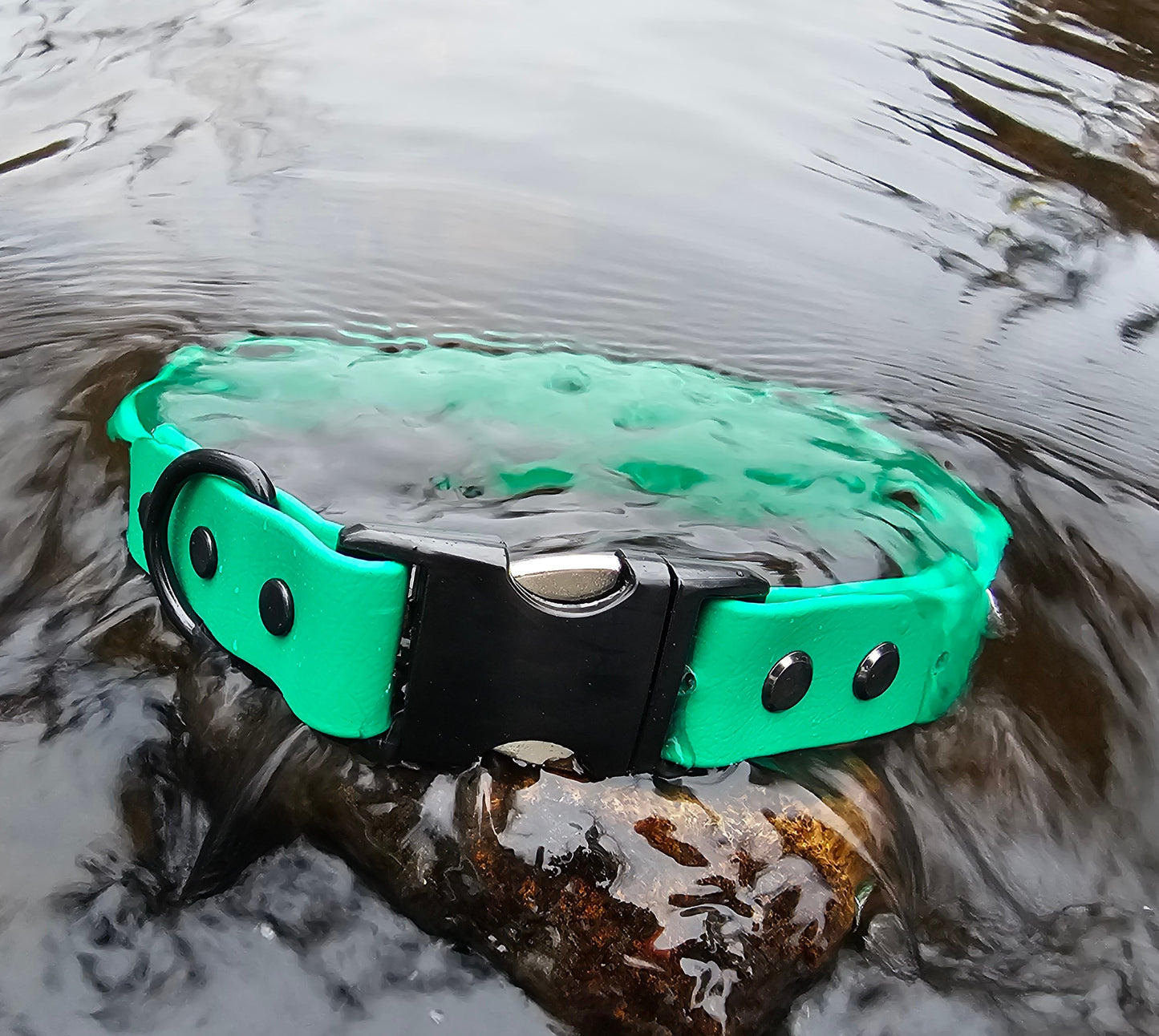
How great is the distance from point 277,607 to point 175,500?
25 centimetres

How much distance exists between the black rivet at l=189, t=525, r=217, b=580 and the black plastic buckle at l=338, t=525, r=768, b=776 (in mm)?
258

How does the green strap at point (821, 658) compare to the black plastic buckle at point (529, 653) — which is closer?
the black plastic buckle at point (529, 653)

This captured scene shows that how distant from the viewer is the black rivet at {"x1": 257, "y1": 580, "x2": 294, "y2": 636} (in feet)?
3.93

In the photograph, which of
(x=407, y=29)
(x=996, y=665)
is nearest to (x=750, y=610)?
(x=996, y=665)

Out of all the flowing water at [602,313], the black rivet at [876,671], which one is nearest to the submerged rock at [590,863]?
the flowing water at [602,313]

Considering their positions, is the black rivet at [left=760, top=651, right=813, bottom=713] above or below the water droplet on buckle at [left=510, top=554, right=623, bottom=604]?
below

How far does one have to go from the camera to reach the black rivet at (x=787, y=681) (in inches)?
50.1

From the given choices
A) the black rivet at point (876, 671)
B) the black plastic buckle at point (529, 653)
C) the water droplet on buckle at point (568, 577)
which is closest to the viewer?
the black plastic buckle at point (529, 653)

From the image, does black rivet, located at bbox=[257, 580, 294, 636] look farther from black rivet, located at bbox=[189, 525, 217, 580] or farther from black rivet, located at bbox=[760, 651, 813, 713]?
black rivet, located at bbox=[760, 651, 813, 713]

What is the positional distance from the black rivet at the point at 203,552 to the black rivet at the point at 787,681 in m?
0.75

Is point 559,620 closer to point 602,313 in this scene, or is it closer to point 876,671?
point 876,671

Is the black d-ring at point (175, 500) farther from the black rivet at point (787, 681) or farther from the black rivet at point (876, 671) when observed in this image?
the black rivet at point (876, 671)

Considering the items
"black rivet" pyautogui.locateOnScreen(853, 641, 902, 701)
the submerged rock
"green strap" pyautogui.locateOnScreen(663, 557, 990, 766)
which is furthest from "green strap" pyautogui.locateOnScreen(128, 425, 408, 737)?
"black rivet" pyautogui.locateOnScreen(853, 641, 902, 701)

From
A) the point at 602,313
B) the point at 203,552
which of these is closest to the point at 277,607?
the point at 203,552
